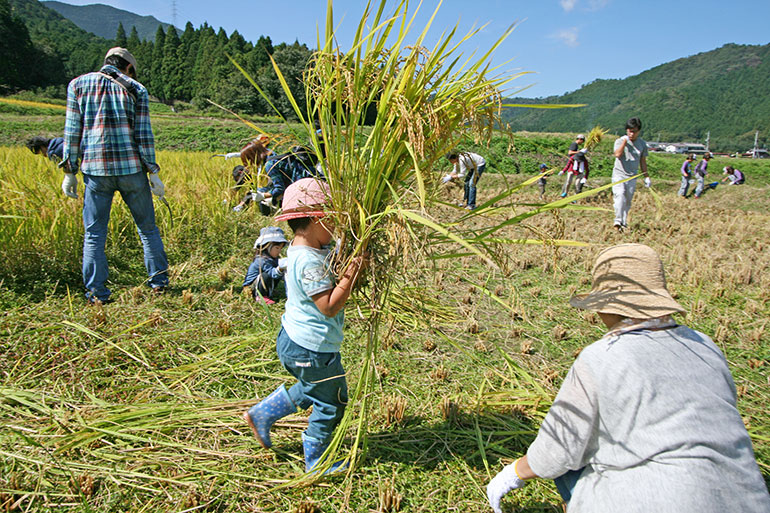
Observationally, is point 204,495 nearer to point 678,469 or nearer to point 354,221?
point 354,221

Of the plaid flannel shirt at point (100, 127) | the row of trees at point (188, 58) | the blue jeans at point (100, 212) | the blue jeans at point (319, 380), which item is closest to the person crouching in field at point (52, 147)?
the plaid flannel shirt at point (100, 127)

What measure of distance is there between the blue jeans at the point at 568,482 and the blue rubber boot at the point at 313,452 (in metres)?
0.87

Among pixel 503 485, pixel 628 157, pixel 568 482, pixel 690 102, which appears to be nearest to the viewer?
pixel 568 482

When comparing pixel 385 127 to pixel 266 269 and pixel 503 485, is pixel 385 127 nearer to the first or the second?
pixel 503 485

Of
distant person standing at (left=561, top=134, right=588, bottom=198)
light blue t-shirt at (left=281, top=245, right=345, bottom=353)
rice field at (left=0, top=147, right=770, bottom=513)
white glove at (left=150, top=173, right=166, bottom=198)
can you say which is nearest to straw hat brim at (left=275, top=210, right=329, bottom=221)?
light blue t-shirt at (left=281, top=245, right=345, bottom=353)

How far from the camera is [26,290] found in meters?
3.36

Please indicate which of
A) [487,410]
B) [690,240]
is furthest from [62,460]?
[690,240]

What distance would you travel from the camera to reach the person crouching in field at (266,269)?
3.74 metres

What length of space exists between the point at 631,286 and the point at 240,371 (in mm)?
2189

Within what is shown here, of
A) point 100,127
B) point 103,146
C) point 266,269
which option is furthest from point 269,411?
point 100,127

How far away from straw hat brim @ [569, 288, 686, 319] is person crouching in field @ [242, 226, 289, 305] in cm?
268

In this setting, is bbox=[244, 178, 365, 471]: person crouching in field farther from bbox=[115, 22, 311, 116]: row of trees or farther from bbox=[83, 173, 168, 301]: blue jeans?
bbox=[115, 22, 311, 116]: row of trees

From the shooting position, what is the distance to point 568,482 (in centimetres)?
146

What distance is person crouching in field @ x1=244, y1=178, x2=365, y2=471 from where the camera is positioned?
1679mm
